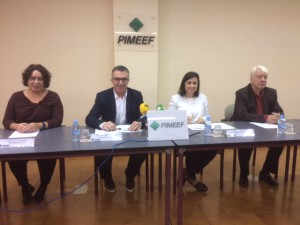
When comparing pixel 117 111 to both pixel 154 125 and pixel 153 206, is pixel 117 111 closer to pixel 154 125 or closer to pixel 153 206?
pixel 154 125

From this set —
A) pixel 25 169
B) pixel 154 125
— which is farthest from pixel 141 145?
pixel 25 169

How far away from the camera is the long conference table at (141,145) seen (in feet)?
5.52

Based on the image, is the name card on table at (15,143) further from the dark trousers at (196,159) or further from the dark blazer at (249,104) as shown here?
the dark blazer at (249,104)

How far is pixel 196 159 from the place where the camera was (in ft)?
8.95

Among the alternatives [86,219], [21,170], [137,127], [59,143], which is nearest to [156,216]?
[86,219]

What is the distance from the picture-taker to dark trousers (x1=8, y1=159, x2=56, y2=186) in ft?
7.77

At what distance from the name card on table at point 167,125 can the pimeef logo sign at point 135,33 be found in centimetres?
191

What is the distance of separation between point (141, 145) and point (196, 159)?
1.09 metres

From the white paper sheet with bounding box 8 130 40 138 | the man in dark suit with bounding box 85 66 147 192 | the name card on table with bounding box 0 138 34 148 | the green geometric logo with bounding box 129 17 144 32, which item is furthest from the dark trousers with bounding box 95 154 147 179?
the green geometric logo with bounding box 129 17 144 32

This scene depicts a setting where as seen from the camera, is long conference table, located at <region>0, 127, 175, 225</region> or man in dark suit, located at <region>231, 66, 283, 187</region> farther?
man in dark suit, located at <region>231, 66, 283, 187</region>

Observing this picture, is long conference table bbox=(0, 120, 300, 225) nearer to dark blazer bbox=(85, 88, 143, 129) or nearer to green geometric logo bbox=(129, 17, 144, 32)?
dark blazer bbox=(85, 88, 143, 129)

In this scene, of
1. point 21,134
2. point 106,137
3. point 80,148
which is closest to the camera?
point 80,148

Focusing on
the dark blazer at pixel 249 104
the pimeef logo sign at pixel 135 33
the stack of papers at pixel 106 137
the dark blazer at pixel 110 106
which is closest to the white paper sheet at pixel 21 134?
the stack of papers at pixel 106 137

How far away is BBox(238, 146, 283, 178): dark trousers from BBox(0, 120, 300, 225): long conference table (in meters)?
0.71
